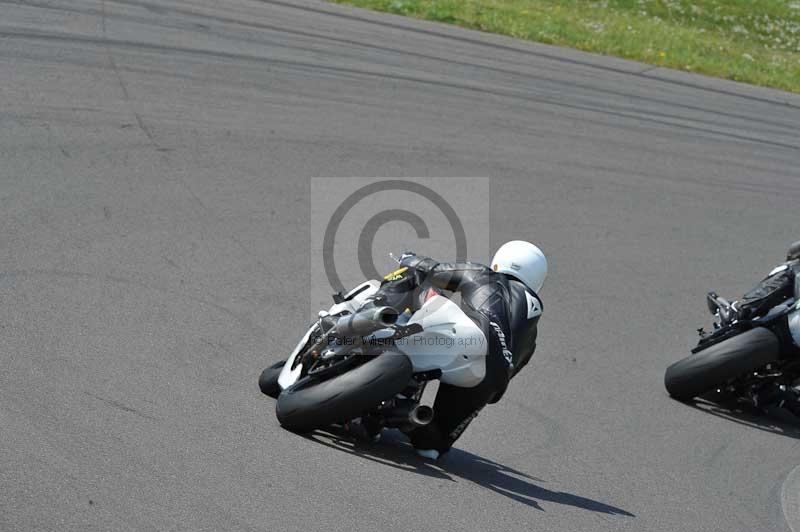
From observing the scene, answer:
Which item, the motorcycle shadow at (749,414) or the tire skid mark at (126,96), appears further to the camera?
the tire skid mark at (126,96)

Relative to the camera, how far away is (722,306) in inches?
325

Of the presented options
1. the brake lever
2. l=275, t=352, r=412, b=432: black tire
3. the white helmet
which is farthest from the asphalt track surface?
the white helmet

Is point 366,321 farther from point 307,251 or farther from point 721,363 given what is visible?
point 307,251

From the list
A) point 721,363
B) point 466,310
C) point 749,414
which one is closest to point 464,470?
point 466,310

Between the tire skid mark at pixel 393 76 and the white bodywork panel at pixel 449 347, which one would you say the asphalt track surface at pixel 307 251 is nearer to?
the tire skid mark at pixel 393 76

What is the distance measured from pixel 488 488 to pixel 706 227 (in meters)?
7.21

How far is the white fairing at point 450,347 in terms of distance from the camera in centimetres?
573

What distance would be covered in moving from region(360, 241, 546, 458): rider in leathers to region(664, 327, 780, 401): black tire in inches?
86.6

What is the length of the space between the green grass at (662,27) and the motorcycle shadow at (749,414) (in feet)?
33.6

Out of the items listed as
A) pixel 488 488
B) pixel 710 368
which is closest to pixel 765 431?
pixel 710 368

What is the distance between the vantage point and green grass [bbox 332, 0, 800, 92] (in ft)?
58.0

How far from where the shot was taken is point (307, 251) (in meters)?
9.20

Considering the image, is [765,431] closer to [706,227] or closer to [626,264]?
[626,264]

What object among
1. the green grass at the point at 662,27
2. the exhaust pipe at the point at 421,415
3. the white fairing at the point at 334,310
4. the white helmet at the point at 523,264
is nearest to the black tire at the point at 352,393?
the exhaust pipe at the point at 421,415
